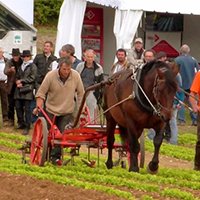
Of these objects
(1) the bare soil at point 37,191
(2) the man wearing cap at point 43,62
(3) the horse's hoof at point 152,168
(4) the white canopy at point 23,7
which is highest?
(4) the white canopy at point 23,7

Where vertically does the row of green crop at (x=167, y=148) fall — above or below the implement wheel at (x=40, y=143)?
below

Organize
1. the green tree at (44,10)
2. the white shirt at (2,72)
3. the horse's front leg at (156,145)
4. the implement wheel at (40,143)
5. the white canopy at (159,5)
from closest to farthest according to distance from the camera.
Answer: the horse's front leg at (156,145) → the implement wheel at (40,143) → the white shirt at (2,72) → the white canopy at (159,5) → the green tree at (44,10)

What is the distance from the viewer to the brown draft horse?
12.9 m

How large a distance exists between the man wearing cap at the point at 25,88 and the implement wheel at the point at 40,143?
5790mm

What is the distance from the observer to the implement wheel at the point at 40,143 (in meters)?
13.7

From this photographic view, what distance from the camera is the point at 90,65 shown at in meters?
17.6

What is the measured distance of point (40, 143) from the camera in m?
14.1

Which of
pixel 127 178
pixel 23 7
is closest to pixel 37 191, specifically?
pixel 127 178

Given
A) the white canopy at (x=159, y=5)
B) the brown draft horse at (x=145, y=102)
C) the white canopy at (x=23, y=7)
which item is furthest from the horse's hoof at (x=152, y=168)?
the white canopy at (x=23, y=7)

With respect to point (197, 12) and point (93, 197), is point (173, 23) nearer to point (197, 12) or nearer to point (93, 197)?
point (197, 12)

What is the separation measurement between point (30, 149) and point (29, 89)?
5667 millimetres

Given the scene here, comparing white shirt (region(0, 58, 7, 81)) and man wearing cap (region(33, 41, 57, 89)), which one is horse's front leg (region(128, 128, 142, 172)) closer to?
man wearing cap (region(33, 41, 57, 89))

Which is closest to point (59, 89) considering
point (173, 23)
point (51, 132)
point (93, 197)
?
point (51, 132)

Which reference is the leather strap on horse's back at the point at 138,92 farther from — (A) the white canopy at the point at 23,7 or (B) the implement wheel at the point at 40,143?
(A) the white canopy at the point at 23,7
